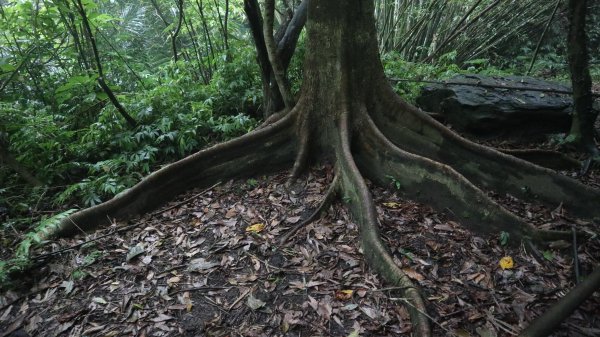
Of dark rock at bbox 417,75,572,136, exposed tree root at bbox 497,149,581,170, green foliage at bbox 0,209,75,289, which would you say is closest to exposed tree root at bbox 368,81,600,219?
exposed tree root at bbox 497,149,581,170

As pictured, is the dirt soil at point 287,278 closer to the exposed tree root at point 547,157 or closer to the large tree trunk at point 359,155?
the large tree trunk at point 359,155

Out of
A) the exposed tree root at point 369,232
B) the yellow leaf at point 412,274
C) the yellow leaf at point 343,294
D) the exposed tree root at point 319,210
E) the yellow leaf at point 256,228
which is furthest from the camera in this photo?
the yellow leaf at point 256,228

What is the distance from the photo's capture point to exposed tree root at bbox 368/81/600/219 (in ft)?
12.2

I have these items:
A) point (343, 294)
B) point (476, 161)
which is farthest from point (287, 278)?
point (476, 161)

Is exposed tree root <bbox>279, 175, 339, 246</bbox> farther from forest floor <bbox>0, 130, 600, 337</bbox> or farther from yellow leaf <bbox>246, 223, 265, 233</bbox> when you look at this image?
yellow leaf <bbox>246, 223, 265, 233</bbox>

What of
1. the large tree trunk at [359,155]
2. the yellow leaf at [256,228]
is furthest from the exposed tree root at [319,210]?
the yellow leaf at [256,228]

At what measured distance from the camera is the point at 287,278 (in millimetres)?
3178

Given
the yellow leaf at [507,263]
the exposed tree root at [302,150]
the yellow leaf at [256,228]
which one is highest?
the exposed tree root at [302,150]

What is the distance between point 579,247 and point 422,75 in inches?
178

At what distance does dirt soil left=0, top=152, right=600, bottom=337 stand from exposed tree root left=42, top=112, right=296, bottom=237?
0.94 feet

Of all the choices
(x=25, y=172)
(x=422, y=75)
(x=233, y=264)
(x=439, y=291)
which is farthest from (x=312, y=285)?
(x=422, y=75)

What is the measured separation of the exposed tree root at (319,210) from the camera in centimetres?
364

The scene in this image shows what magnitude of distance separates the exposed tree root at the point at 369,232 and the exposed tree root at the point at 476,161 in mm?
672

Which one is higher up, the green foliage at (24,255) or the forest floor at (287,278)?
the green foliage at (24,255)
